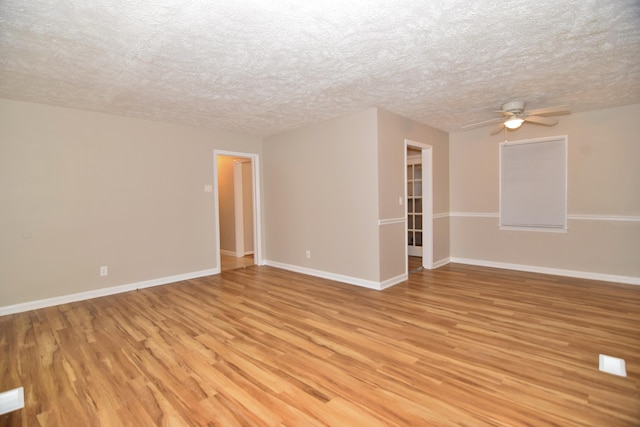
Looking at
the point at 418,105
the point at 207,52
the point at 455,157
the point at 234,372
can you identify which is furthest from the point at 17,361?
the point at 455,157

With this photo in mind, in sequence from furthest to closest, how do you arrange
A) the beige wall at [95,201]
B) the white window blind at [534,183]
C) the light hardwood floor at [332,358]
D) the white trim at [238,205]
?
the white trim at [238,205]
the white window blind at [534,183]
the beige wall at [95,201]
the light hardwood floor at [332,358]

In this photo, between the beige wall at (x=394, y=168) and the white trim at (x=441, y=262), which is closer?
the beige wall at (x=394, y=168)

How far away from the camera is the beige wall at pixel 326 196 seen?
14.2 feet

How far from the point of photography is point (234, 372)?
2291 mm

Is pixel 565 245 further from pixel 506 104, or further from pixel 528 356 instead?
pixel 528 356

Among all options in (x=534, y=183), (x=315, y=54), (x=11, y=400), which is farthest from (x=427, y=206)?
(x=11, y=400)

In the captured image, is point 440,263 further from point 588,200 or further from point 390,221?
point 588,200

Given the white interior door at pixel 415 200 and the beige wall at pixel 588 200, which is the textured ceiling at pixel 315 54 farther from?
the white interior door at pixel 415 200

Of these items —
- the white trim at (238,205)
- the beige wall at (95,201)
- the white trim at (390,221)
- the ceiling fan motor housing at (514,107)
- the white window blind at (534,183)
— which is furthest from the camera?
the white trim at (238,205)

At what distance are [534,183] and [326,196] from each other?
3.40m

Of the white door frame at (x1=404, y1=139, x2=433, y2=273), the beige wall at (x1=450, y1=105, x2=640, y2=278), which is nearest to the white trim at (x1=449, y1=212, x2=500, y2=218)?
the beige wall at (x1=450, y1=105, x2=640, y2=278)

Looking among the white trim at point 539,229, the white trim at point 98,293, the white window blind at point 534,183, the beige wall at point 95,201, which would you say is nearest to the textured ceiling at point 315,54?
the beige wall at point 95,201

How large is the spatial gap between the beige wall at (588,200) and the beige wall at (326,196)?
2591 millimetres

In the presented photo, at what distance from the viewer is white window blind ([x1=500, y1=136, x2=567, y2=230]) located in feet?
15.7
